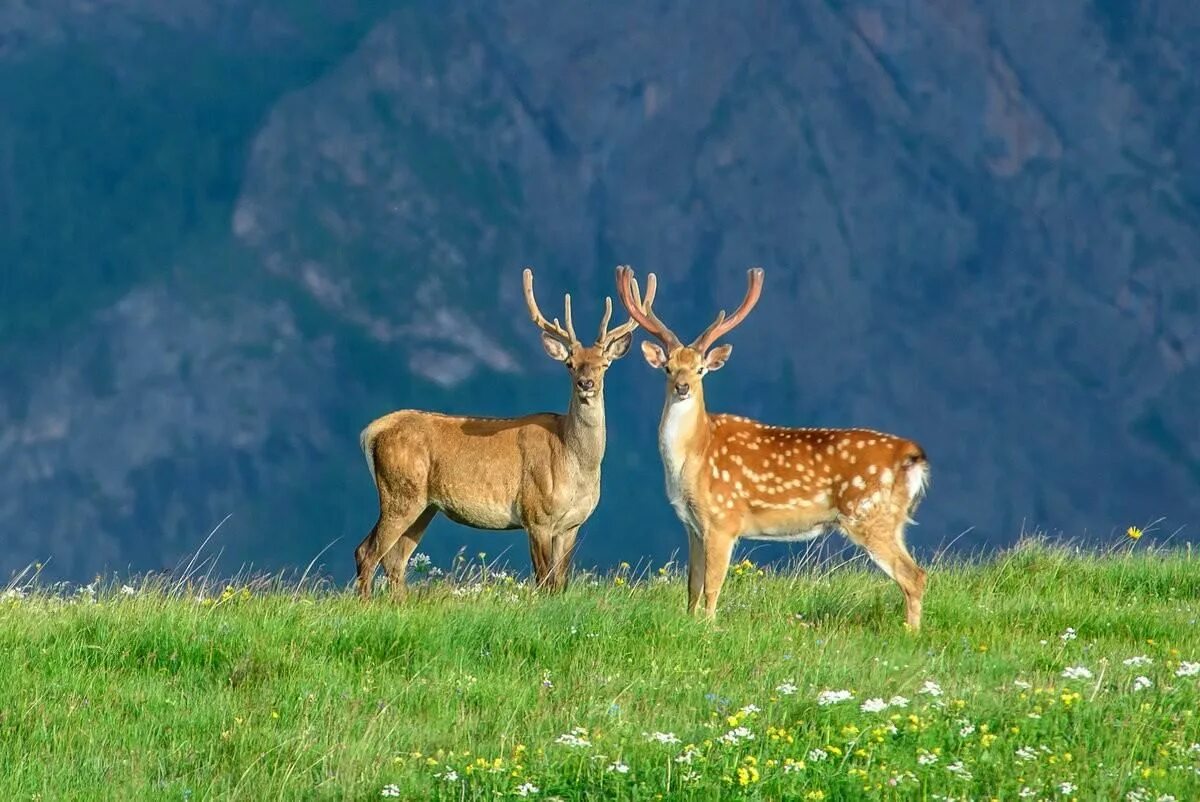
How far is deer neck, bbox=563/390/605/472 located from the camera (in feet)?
42.2

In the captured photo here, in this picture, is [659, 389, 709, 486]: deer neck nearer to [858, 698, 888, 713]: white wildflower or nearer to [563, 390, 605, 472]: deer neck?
[563, 390, 605, 472]: deer neck

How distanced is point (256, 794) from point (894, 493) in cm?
499

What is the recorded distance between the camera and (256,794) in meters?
7.17

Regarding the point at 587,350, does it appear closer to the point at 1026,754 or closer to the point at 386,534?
the point at 386,534

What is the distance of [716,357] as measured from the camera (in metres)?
11.8

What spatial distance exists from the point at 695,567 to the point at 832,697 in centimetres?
384

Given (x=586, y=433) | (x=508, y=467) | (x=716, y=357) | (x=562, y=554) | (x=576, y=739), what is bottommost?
(x=562, y=554)

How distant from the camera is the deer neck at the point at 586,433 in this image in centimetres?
1287

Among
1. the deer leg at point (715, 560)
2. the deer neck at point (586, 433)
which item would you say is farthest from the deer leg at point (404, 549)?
the deer leg at point (715, 560)

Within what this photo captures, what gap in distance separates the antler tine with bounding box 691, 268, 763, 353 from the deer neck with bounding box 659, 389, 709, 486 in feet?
1.11

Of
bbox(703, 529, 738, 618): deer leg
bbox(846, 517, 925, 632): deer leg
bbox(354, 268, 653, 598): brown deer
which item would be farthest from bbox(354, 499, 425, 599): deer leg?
bbox(846, 517, 925, 632): deer leg

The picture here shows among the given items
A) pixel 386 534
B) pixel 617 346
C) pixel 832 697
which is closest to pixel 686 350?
pixel 617 346

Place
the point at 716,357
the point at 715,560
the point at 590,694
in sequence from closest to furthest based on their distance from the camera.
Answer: the point at 590,694, the point at 715,560, the point at 716,357

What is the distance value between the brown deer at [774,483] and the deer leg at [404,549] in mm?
2734
